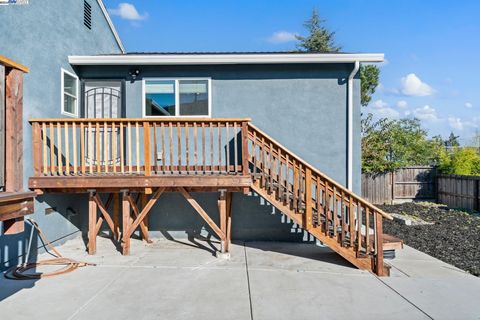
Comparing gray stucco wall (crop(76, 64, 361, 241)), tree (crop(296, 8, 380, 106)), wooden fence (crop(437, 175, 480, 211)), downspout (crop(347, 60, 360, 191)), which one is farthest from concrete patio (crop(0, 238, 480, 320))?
tree (crop(296, 8, 380, 106))

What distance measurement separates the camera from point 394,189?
45.0 ft

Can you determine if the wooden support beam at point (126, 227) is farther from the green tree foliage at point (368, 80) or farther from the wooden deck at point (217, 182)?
the green tree foliage at point (368, 80)

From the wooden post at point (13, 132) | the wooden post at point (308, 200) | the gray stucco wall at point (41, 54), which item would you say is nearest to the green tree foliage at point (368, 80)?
the wooden post at point (308, 200)

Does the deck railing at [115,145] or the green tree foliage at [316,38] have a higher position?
the green tree foliage at [316,38]

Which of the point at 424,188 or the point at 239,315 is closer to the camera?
the point at 239,315

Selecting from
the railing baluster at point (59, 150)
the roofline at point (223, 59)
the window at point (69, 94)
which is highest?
the roofline at point (223, 59)

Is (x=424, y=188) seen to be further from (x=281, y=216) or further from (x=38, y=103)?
(x=38, y=103)

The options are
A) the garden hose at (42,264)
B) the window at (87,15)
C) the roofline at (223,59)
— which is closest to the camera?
the garden hose at (42,264)

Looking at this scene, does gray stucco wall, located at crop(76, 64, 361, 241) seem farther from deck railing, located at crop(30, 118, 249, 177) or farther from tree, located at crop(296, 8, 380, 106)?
tree, located at crop(296, 8, 380, 106)

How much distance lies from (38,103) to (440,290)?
6.89 metres

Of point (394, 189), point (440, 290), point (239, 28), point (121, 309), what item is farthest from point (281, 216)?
point (239, 28)

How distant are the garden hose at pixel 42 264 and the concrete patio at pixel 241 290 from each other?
16 centimetres

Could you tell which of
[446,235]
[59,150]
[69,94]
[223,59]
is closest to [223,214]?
[223,59]

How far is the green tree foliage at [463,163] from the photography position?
1304cm
